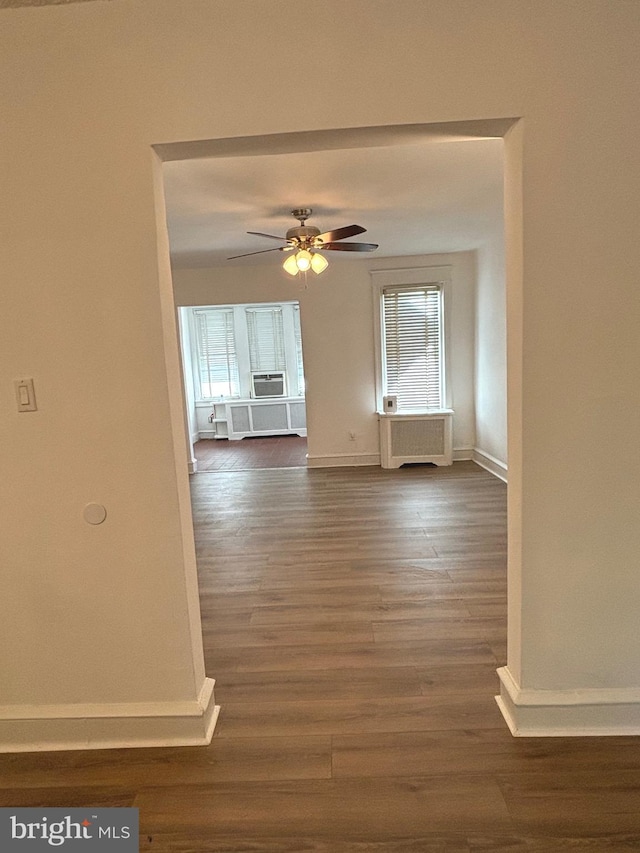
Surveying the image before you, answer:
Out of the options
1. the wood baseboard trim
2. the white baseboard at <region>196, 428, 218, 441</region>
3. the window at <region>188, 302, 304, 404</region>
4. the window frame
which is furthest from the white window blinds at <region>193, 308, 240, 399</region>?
the wood baseboard trim

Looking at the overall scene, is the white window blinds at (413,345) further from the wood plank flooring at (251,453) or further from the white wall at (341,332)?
the wood plank flooring at (251,453)

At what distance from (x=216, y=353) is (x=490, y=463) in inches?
218

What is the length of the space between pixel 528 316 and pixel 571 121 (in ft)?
2.02

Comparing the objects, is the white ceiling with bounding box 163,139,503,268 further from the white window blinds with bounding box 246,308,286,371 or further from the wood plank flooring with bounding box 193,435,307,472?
the white window blinds with bounding box 246,308,286,371

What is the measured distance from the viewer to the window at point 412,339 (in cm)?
594

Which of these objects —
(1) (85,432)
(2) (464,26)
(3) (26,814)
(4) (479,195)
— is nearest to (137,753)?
(3) (26,814)

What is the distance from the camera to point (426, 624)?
257cm

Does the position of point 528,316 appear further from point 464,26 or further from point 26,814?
point 26,814

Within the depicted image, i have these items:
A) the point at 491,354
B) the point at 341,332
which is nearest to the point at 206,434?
the point at 341,332

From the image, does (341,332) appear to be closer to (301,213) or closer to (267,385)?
(301,213)

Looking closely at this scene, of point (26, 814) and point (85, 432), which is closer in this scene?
point (26, 814)

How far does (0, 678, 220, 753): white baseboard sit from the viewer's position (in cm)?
185

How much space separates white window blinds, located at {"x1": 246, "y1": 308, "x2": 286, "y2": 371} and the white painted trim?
4.27 meters

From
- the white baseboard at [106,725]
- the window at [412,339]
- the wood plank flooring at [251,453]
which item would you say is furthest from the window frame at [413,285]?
the white baseboard at [106,725]
